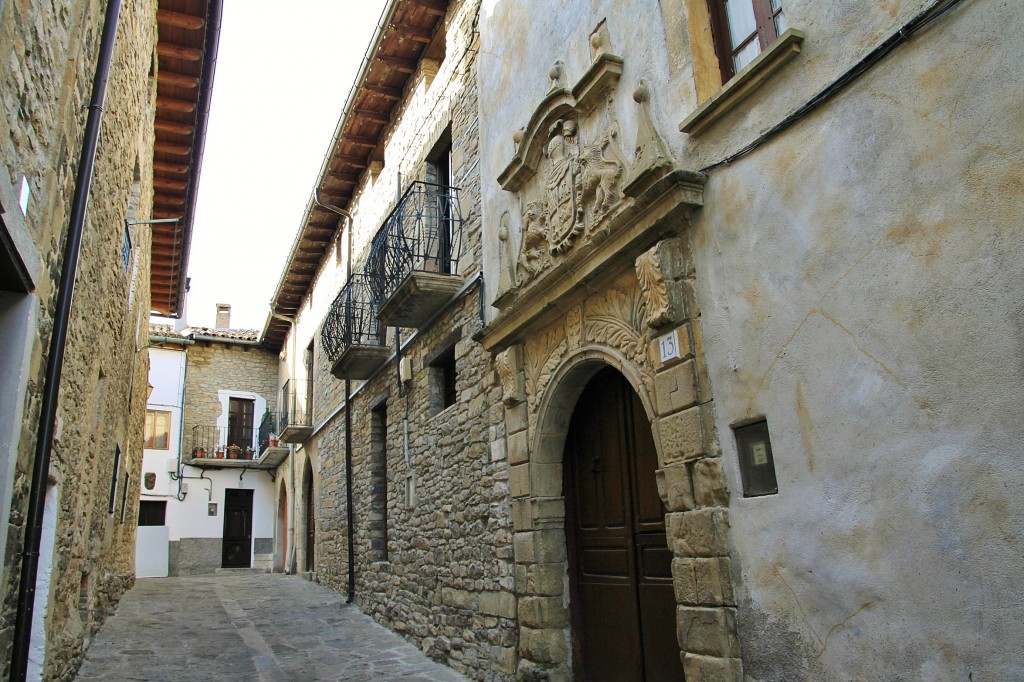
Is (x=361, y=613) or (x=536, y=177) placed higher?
(x=536, y=177)

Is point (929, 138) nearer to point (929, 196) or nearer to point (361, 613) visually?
point (929, 196)

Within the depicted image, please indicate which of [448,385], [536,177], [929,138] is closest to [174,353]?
[448,385]

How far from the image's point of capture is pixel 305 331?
1617 centimetres

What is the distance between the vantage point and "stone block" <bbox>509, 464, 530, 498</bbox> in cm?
581

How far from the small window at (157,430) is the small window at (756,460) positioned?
19749 mm

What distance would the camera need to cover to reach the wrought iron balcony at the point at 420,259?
7.45 metres

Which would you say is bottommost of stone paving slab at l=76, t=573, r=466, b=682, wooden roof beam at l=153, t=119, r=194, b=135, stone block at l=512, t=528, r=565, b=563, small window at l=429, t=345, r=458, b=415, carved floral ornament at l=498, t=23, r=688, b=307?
stone paving slab at l=76, t=573, r=466, b=682

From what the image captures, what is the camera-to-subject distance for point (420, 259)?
8.55m

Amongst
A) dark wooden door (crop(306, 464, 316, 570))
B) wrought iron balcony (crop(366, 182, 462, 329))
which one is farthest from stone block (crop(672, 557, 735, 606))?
dark wooden door (crop(306, 464, 316, 570))

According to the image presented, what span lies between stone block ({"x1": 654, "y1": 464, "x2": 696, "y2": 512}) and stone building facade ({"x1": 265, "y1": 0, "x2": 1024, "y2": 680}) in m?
0.02

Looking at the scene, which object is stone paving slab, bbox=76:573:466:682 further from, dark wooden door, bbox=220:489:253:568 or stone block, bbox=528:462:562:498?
dark wooden door, bbox=220:489:253:568

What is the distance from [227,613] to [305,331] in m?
6.94

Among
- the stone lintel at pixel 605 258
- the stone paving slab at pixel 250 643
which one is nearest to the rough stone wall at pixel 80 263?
the stone paving slab at pixel 250 643

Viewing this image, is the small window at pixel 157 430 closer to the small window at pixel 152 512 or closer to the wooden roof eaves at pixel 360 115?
the small window at pixel 152 512
